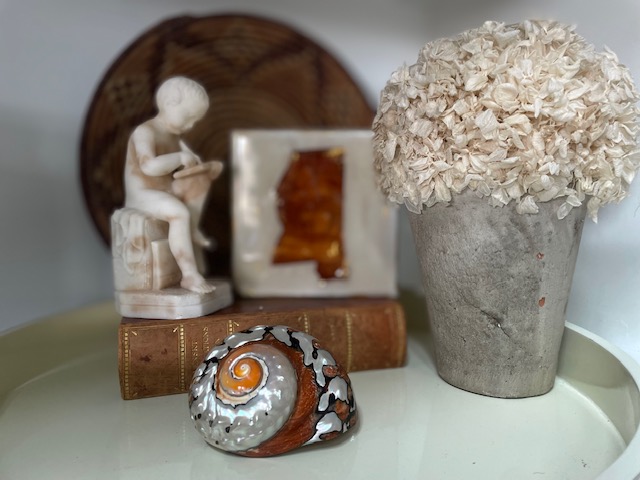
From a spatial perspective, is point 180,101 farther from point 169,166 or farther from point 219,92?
point 219,92

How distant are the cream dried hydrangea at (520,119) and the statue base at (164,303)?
0.93ft

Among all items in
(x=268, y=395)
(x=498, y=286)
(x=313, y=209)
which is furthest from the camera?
(x=313, y=209)

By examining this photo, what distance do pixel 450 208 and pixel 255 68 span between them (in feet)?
1.64

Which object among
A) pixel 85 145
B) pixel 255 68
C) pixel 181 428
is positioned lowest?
pixel 181 428

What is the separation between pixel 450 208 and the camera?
1.95ft

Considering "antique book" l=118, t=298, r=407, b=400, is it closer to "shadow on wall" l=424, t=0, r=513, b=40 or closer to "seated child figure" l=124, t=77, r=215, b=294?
"seated child figure" l=124, t=77, r=215, b=294

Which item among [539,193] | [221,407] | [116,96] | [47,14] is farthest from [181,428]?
[47,14]

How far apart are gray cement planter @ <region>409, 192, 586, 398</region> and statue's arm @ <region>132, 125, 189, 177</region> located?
29cm

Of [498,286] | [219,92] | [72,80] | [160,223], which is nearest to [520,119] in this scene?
[498,286]

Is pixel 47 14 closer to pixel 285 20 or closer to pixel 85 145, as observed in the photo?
pixel 85 145

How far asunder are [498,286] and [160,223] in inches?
15.9

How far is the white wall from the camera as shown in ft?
2.69

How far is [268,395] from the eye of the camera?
489 mm

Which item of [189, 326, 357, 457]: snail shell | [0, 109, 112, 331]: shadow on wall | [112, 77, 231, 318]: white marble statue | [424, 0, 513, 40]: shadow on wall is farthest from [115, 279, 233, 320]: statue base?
[424, 0, 513, 40]: shadow on wall
